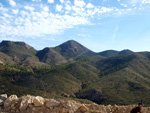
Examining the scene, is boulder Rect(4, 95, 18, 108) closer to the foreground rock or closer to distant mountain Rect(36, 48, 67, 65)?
the foreground rock

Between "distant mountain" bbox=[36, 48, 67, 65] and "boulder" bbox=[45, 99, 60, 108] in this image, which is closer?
"boulder" bbox=[45, 99, 60, 108]

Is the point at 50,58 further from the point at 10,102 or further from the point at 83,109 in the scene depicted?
the point at 83,109

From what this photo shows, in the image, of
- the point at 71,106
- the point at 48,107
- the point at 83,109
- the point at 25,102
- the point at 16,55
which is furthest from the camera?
the point at 16,55

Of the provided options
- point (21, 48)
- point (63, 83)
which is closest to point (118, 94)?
point (63, 83)

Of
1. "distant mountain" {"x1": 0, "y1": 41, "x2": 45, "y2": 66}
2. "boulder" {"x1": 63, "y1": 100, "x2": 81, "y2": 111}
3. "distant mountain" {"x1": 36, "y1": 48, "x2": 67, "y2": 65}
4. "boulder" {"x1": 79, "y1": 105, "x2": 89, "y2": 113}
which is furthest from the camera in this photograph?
"distant mountain" {"x1": 36, "y1": 48, "x2": 67, "y2": 65}

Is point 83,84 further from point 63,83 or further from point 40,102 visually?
point 40,102

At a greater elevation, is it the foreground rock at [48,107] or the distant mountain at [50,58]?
the foreground rock at [48,107]

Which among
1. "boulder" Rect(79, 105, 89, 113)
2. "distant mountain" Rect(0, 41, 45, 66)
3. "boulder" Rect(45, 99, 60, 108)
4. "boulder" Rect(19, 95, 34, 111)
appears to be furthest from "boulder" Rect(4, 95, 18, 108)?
"distant mountain" Rect(0, 41, 45, 66)

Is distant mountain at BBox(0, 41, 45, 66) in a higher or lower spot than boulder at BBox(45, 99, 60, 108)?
lower

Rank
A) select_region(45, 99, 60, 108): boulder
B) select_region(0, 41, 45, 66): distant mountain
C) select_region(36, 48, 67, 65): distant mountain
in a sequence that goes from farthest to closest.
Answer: select_region(36, 48, 67, 65): distant mountain < select_region(0, 41, 45, 66): distant mountain < select_region(45, 99, 60, 108): boulder

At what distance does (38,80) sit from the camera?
7931cm

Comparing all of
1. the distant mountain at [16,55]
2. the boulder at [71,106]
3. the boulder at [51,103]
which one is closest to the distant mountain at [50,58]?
the distant mountain at [16,55]

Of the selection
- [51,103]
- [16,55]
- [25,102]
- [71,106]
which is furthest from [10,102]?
[16,55]

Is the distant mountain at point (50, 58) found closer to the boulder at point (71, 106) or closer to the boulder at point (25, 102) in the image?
the boulder at point (25, 102)
